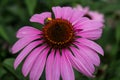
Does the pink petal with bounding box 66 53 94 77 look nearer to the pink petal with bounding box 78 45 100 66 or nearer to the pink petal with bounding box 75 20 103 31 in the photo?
the pink petal with bounding box 78 45 100 66

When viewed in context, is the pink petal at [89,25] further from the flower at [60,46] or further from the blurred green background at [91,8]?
the blurred green background at [91,8]

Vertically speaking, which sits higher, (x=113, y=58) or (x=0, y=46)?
(x=0, y=46)

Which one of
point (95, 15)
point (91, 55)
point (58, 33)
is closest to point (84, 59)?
point (91, 55)

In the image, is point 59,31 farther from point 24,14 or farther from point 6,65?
point 24,14

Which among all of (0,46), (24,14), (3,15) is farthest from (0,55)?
(3,15)

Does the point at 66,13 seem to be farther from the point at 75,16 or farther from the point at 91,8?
the point at 91,8

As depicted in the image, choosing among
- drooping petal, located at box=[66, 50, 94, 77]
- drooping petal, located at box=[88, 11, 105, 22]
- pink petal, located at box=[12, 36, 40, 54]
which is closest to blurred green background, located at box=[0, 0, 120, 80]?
drooping petal, located at box=[88, 11, 105, 22]

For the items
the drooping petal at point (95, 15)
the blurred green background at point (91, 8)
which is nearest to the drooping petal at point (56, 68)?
the blurred green background at point (91, 8)
